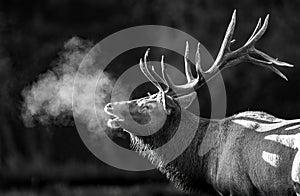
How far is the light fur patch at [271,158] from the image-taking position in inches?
133

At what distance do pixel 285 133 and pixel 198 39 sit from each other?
9.63 ft

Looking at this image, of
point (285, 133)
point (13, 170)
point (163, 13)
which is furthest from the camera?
point (163, 13)

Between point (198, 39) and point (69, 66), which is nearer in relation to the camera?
point (69, 66)

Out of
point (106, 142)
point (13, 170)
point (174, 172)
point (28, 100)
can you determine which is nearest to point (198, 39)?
point (106, 142)

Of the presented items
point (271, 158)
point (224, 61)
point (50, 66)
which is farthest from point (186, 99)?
point (50, 66)

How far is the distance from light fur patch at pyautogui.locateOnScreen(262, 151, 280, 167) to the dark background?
2.04 meters

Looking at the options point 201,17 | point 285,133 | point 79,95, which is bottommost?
point 285,133

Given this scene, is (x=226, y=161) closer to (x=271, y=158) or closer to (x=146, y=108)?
(x=271, y=158)

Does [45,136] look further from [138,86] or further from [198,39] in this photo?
[198,39]

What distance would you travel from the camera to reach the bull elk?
3377 millimetres

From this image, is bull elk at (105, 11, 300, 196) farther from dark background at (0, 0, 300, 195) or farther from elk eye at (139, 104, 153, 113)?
dark background at (0, 0, 300, 195)

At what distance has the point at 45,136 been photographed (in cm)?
571

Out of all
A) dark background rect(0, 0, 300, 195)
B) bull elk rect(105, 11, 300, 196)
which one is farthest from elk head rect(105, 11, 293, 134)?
dark background rect(0, 0, 300, 195)

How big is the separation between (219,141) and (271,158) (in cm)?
38
